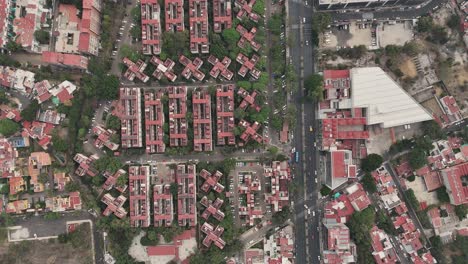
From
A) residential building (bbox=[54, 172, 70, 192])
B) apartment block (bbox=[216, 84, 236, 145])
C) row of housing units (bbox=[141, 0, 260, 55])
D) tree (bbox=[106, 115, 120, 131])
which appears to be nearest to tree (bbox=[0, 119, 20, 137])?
residential building (bbox=[54, 172, 70, 192])

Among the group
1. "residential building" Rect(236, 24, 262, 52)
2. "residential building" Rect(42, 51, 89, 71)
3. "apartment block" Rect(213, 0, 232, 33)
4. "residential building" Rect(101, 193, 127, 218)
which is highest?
"apartment block" Rect(213, 0, 232, 33)

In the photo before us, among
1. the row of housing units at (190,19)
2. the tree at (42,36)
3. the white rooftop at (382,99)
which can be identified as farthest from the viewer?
the tree at (42,36)

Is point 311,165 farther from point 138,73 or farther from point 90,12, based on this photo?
point 90,12

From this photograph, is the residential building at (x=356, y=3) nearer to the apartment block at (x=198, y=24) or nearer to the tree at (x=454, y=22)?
the tree at (x=454, y=22)

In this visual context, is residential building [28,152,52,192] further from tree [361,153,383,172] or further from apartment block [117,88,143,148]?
tree [361,153,383,172]

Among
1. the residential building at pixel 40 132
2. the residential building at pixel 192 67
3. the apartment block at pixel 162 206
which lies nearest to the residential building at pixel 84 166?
the residential building at pixel 40 132

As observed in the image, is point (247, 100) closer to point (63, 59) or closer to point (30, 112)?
point (63, 59)

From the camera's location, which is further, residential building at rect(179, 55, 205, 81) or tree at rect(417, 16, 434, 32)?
residential building at rect(179, 55, 205, 81)
